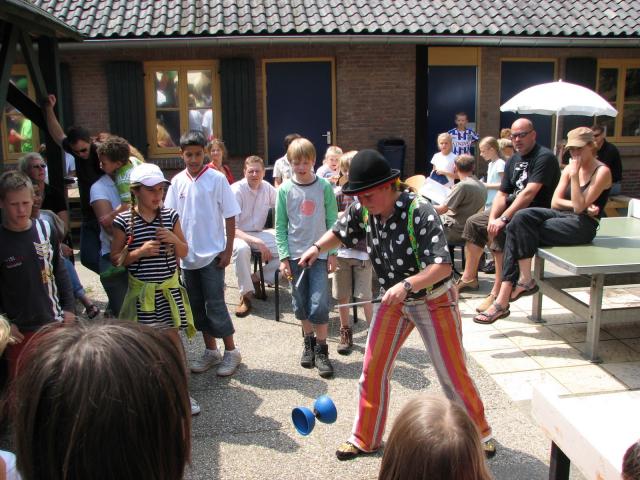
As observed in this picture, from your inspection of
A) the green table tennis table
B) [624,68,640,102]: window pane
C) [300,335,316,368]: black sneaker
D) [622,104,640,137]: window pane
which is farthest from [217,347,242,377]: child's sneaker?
[624,68,640,102]: window pane

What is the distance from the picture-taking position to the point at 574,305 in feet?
17.0

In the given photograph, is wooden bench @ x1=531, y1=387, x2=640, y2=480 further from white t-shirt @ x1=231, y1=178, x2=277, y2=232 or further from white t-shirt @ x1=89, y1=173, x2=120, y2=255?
white t-shirt @ x1=231, y1=178, x2=277, y2=232

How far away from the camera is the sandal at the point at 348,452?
3.50 m

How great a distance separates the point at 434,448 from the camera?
154cm

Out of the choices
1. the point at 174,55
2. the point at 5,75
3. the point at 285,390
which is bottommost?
the point at 285,390

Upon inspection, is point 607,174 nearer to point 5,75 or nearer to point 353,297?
point 353,297

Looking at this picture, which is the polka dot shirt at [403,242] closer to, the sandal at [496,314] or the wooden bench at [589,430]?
the wooden bench at [589,430]

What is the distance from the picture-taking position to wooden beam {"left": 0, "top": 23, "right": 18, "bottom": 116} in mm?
5062

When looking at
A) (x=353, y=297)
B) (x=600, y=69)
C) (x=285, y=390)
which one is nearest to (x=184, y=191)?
(x=285, y=390)

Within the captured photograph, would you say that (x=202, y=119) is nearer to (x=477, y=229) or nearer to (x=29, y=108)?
(x=29, y=108)

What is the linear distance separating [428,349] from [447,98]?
9.46 metres

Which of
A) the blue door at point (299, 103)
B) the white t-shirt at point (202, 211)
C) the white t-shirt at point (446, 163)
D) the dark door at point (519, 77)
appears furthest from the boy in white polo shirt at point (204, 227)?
the dark door at point (519, 77)

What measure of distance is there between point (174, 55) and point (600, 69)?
27.0 ft

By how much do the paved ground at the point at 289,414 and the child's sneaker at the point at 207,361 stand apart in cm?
6
